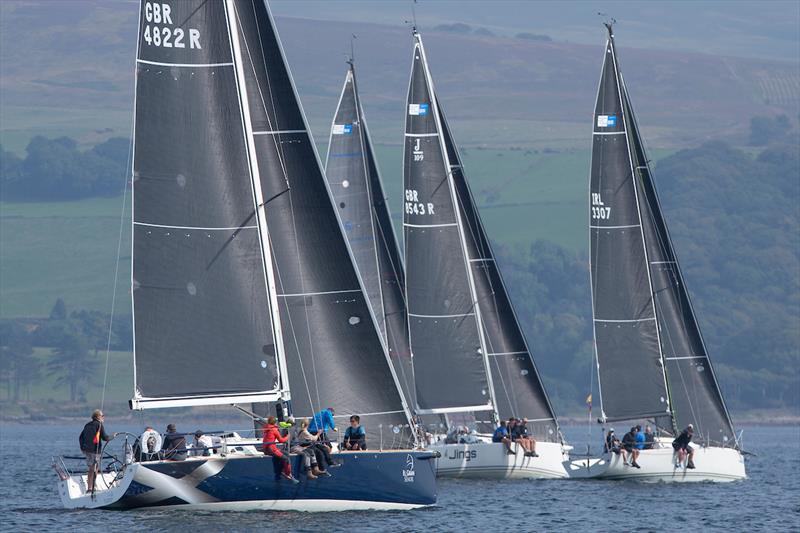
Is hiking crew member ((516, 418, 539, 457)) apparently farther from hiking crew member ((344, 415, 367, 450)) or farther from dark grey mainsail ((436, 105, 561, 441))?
hiking crew member ((344, 415, 367, 450))

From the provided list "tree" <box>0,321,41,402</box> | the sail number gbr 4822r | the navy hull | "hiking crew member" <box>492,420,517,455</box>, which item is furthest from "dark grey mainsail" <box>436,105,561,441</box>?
"tree" <box>0,321,41,402</box>

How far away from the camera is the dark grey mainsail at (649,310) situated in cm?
4688

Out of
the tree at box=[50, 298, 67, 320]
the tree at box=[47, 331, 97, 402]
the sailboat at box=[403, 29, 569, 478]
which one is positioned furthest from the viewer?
the tree at box=[50, 298, 67, 320]

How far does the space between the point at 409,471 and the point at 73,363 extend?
150190 millimetres

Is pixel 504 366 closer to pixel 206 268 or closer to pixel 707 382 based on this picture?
pixel 707 382

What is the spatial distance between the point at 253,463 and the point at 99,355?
15640cm

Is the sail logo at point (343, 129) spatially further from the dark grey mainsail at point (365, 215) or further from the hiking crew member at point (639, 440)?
the hiking crew member at point (639, 440)

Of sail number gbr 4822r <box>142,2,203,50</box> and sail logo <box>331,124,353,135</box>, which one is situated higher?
sail logo <box>331,124,353,135</box>

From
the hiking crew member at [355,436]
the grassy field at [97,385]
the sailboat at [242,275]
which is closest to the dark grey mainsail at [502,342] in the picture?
the sailboat at [242,275]

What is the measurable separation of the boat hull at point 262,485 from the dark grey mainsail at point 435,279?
16.0 meters

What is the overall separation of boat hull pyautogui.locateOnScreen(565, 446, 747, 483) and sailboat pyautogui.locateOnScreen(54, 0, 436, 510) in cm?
1386

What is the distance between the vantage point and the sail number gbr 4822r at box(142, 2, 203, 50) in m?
30.1

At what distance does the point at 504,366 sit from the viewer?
49.2 meters

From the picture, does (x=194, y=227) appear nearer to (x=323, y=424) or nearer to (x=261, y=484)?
(x=323, y=424)
